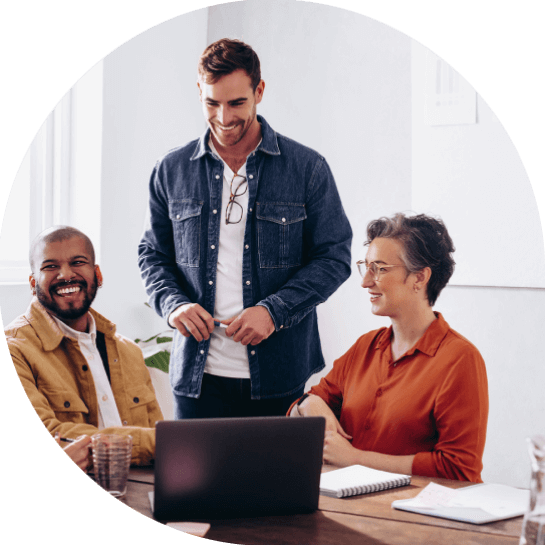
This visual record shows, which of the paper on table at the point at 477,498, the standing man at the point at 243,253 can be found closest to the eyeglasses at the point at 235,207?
the standing man at the point at 243,253

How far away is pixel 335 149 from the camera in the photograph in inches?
98.1

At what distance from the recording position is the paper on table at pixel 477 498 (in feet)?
3.46

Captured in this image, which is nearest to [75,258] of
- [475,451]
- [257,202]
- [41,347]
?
[41,347]

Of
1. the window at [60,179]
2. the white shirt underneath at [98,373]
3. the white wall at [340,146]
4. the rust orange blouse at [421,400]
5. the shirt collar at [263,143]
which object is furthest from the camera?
the white wall at [340,146]

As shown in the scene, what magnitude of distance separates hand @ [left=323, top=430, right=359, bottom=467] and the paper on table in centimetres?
25

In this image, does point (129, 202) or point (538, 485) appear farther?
point (129, 202)

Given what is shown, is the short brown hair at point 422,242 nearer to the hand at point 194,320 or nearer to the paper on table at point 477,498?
the hand at point 194,320

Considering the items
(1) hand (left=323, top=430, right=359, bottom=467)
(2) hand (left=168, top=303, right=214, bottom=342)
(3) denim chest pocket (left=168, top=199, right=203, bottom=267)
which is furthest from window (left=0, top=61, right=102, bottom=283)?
(1) hand (left=323, top=430, right=359, bottom=467)

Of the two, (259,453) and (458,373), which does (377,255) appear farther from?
(259,453)

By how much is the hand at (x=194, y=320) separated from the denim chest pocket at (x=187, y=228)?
6.3 inches

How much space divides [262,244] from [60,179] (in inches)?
41.2

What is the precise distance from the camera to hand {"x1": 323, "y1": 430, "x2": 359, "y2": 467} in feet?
4.59

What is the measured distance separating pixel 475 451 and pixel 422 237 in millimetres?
568

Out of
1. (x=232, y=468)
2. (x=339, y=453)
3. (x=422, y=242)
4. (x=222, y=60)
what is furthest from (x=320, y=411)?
(x=222, y=60)
